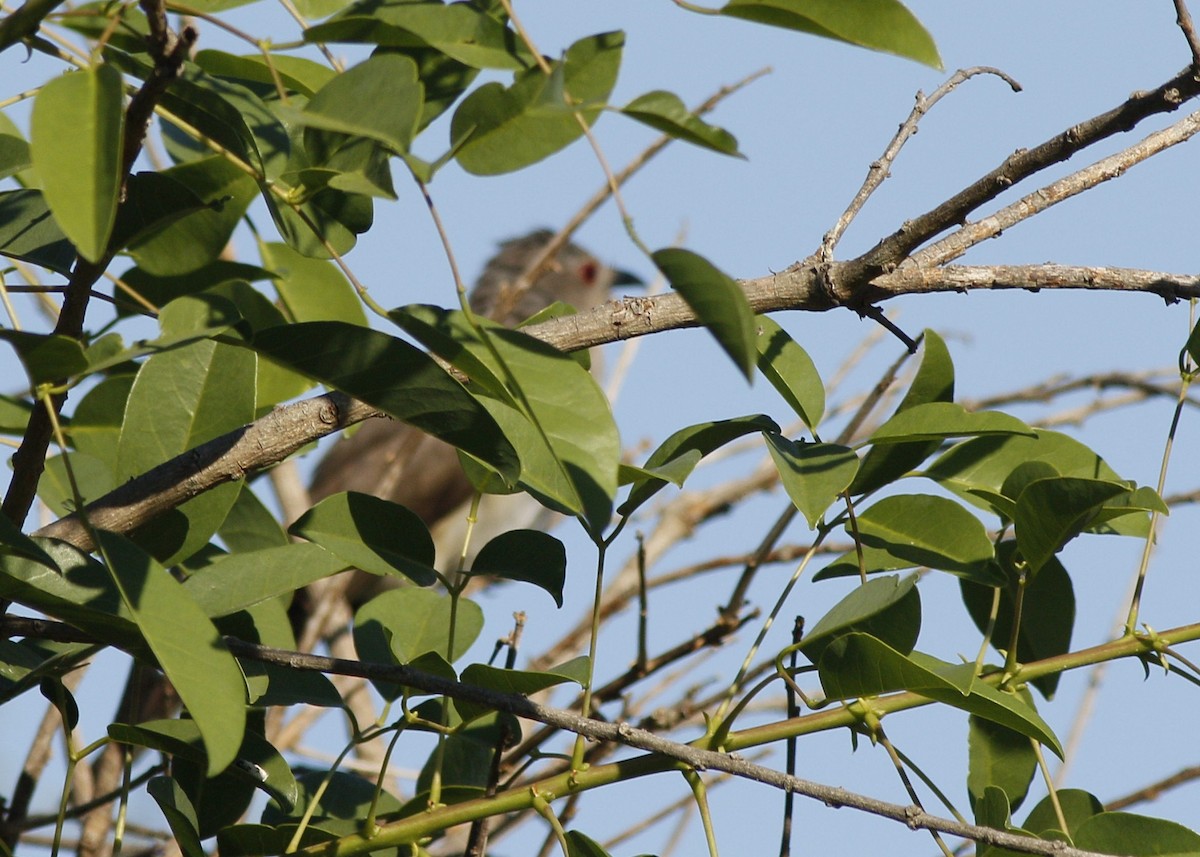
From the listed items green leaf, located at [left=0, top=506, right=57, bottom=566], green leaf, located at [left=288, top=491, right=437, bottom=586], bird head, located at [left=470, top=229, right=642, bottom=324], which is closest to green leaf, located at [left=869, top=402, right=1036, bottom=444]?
green leaf, located at [left=288, top=491, right=437, bottom=586]

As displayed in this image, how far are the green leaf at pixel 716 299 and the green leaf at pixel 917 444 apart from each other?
0.53m

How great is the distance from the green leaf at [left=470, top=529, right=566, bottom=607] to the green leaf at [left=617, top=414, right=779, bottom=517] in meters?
0.11

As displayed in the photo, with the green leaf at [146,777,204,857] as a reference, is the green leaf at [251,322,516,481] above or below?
above

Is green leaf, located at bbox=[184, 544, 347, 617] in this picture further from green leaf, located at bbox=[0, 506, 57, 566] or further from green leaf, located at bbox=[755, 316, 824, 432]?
green leaf, located at bbox=[755, 316, 824, 432]

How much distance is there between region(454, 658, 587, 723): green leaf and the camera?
37.9 inches

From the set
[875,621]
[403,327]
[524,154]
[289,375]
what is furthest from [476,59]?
[289,375]

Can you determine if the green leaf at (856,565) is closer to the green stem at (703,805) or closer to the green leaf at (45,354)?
the green stem at (703,805)

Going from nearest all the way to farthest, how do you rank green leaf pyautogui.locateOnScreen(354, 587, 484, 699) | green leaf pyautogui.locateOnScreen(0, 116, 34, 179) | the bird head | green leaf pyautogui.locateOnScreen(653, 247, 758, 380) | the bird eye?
green leaf pyautogui.locateOnScreen(653, 247, 758, 380) → green leaf pyautogui.locateOnScreen(0, 116, 34, 179) → green leaf pyautogui.locateOnScreen(354, 587, 484, 699) → the bird head → the bird eye

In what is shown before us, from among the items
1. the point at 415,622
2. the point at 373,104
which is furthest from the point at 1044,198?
the point at 415,622

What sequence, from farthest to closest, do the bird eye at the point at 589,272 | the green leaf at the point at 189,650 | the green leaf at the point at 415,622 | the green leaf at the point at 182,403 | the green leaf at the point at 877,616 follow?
the bird eye at the point at 589,272
the green leaf at the point at 415,622
the green leaf at the point at 182,403
the green leaf at the point at 877,616
the green leaf at the point at 189,650

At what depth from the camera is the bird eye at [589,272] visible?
8.48 metres

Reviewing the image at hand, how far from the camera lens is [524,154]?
82 centimetres

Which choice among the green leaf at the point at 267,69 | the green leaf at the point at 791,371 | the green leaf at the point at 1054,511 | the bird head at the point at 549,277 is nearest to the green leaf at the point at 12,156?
the green leaf at the point at 267,69

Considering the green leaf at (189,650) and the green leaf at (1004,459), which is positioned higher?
the green leaf at (1004,459)
